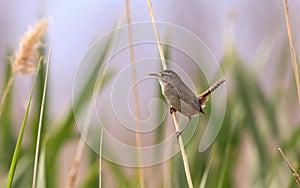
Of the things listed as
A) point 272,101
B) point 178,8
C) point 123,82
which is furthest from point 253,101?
point 178,8

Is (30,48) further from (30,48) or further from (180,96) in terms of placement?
(180,96)

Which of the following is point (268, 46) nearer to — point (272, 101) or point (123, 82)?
point (272, 101)

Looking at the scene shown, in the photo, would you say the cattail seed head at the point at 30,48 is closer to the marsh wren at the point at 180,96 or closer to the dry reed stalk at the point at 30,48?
the dry reed stalk at the point at 30,48

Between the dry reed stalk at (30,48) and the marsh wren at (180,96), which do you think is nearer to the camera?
the marsh wren at (180,96)

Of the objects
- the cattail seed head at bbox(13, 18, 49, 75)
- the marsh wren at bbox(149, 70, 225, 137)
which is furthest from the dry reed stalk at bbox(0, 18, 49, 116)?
the marsh wren at bbox(149, 70, 225, 137)

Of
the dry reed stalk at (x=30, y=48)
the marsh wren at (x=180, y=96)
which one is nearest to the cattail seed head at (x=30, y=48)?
the dry reed stalk at (x=30, y=48)

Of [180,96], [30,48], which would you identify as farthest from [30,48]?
[180,96]

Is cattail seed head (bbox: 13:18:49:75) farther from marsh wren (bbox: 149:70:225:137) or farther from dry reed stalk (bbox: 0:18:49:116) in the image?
marsh wren (bbox: 149:70:225:137)

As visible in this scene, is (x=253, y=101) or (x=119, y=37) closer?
(x=119, y=37)

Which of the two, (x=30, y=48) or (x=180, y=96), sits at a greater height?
(x=30, y=48)

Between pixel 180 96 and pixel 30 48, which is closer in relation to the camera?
pixel 180 96

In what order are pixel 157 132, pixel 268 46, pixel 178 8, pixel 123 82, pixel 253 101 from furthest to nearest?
pixel 178 8 → pixel 268 46 → pixel 253 101 → pixel 157 132 → pixel 123 82
